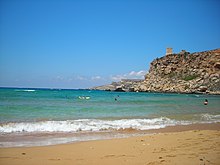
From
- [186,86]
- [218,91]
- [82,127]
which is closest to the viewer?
[82,127]

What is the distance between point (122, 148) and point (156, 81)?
4604 inches

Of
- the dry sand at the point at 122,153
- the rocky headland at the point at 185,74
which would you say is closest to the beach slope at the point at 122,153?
the dry sand at the point at 122,153

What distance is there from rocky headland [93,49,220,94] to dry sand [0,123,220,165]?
299 ft

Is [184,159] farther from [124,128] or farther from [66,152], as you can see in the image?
[124,128]

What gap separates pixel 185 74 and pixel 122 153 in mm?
114818

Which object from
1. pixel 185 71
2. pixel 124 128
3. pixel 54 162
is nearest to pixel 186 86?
pixel 185 71

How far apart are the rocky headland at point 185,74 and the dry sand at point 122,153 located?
9128 centimetres

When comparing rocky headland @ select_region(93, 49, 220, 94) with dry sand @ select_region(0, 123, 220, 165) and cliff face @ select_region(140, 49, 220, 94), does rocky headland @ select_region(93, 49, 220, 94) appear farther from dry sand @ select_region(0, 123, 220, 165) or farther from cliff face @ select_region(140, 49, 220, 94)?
dry sand @ select_region(0, 123, 220, 165)

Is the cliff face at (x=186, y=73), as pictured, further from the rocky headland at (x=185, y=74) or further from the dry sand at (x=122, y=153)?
the dry sand at (x=122, y=153)

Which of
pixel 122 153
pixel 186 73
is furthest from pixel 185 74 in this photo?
pixel 122 153

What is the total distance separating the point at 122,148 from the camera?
26.4 feet

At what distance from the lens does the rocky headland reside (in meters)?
101

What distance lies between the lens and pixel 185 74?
11650cm

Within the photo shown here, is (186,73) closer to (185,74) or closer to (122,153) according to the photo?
(185,74)
